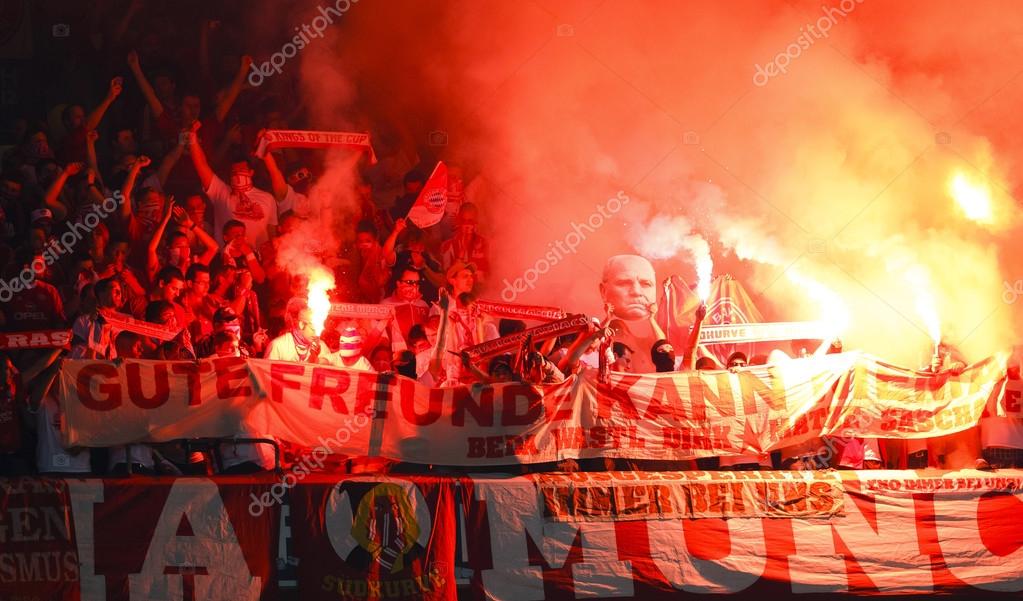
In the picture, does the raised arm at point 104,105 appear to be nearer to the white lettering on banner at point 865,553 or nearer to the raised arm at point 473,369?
the raised arm at point 473,369

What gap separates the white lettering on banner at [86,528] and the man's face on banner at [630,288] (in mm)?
5497

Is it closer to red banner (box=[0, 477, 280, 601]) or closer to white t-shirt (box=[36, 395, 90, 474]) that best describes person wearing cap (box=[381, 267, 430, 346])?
red banner (box=[0, 477, 280, 601])

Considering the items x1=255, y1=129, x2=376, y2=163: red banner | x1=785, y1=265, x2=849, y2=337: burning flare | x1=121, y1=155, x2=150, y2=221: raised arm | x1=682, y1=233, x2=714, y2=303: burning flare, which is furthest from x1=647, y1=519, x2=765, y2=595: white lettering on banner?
x1=121, y1=155, x2=150, y2=221: raised arm

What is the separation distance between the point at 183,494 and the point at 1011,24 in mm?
9865

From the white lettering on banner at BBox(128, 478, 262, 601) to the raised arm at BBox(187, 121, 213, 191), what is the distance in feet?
11.9

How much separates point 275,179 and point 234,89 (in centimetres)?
112

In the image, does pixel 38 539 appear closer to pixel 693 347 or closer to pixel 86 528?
pixel 86 528

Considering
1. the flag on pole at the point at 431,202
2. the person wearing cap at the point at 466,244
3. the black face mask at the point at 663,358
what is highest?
the flag on pole at the point at 431,202

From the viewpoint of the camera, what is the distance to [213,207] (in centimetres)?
1042

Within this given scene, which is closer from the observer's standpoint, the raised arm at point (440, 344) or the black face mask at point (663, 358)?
the raised arm at point (440, 344)

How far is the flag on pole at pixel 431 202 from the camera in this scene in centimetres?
1100

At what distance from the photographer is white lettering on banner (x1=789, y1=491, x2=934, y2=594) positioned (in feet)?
27.9

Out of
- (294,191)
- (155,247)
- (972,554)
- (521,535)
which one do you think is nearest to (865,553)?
(972,554)

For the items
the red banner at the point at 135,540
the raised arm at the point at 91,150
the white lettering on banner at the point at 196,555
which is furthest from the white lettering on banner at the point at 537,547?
the raised arm at the point at 91,150
